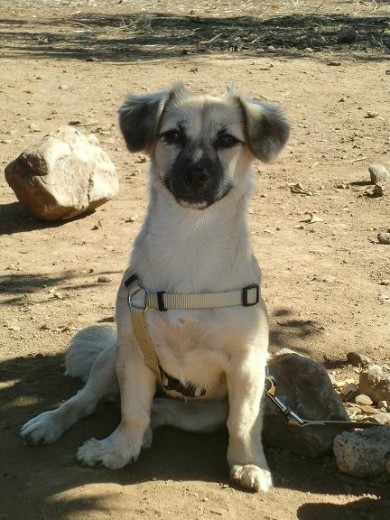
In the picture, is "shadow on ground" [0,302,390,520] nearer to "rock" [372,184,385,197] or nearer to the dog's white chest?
the dog's white chest

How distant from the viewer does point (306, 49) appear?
13.6m

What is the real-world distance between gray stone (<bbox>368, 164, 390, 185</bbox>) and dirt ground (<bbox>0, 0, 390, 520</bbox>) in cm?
16

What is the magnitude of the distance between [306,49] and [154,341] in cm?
1023

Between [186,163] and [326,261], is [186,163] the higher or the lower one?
the higher one

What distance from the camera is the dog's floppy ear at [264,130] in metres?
4.53

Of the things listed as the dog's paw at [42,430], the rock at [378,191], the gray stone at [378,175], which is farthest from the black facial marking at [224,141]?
the gray stone at [378,175]

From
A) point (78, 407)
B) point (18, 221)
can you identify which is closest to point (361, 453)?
point (78, 407)

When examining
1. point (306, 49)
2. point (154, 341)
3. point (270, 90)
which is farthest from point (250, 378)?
point (306, 49)

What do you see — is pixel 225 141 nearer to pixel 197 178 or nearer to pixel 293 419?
pixel 197 178

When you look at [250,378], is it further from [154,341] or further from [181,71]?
[181,71]

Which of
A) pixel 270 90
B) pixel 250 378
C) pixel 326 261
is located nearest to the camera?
pixel 250 378

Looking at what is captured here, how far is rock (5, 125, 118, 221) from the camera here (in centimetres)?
771

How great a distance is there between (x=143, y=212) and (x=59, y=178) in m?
0.83

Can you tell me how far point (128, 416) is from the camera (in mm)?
4406
